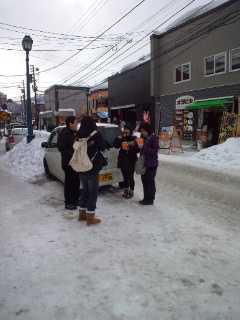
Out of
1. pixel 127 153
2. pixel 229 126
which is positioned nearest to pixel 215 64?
pixel 229 126

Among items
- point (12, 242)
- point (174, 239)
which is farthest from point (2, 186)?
point (174, 239)

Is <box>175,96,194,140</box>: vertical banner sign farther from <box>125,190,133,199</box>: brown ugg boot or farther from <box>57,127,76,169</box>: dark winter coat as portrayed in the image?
<box>57,127,76,169</box>: dark winter coat

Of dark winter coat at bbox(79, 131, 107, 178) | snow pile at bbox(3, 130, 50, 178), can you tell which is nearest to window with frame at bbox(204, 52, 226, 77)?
snow pile at bbox(3, 130, 50, 178)

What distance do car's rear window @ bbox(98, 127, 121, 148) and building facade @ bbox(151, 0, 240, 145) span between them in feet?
36.9

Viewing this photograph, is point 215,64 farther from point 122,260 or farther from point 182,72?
point 122,260

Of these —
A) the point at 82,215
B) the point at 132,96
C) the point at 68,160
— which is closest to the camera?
the point at 82,215

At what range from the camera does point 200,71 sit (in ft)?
59.5

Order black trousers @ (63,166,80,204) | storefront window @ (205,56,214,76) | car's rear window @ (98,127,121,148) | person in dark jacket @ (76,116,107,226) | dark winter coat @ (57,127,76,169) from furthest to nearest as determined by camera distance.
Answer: storefront window @ (205,56,214,76)
car's rear window @ (98,127,121,148)
black trousers @ (63,166,80,204)
dark winter coat @ (57,127,76,169)
person in dark jacket @ (76,116,107,226)

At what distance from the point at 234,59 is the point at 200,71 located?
8.32ft

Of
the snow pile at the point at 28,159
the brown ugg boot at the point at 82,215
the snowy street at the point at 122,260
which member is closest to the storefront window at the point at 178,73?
the snow pile at the point at 28,159

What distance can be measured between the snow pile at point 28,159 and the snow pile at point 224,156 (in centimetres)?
664

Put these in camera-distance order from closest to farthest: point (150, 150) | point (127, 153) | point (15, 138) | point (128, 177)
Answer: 1. point (150, 150)
2. point (127, 153)
3. point (128, 177)
4. point (15, 138)

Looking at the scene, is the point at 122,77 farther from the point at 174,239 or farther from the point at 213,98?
the point at 174,239

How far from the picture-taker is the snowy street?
2355 mm
